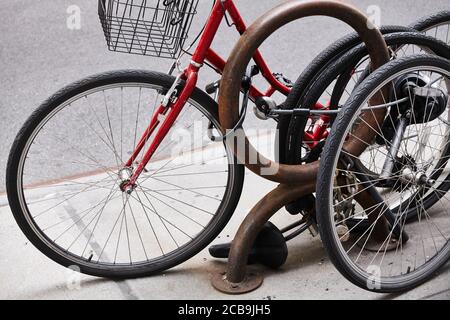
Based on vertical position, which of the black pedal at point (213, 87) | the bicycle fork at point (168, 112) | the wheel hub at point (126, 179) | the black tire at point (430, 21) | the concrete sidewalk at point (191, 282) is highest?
the black tire at point (430, 21)

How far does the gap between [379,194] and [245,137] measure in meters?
0.70

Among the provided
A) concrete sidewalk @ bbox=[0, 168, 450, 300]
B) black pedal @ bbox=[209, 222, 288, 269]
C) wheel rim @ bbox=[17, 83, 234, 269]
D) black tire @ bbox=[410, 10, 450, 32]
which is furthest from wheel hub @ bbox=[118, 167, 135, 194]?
black tire @ bbox=[410, 10, 450, 32]

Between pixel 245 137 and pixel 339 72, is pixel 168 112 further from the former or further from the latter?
pixel 339 72

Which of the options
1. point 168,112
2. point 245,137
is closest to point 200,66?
point 168,112

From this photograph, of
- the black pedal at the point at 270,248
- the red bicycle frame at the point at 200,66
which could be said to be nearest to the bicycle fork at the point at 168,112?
the red bicycle frame at the point at 200,66

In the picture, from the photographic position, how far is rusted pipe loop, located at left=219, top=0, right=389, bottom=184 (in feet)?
8.04

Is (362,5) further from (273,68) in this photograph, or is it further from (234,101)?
(234,101)

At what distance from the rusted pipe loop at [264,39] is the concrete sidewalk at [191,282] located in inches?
19.9

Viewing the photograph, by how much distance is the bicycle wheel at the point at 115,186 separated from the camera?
273cm

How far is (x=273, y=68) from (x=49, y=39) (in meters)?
1.92

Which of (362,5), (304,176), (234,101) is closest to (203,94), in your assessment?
(234,101)

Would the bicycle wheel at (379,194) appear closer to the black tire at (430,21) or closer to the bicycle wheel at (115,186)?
the black tire at (430,21)

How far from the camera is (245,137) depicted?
2562mm

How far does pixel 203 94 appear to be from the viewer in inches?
109
